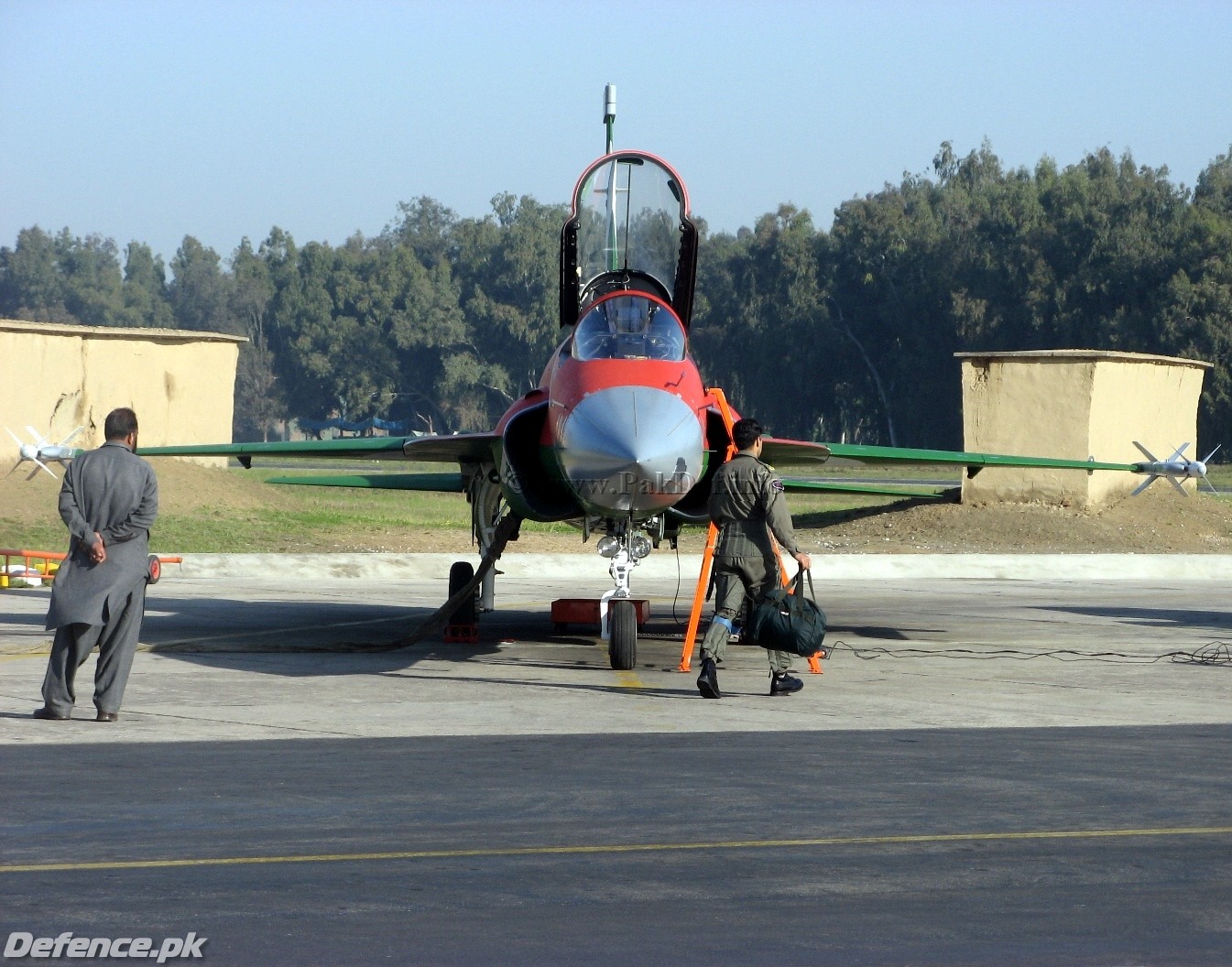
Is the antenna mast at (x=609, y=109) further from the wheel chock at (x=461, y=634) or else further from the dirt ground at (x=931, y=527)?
the dirt ground at (x=931, y=527)

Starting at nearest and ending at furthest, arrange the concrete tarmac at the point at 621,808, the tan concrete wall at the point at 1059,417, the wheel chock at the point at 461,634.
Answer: the concrete tarmac at the point at 621,808 < the wheel chock at the point at 461,634 < the tan concrete wall at the point at 1059,417

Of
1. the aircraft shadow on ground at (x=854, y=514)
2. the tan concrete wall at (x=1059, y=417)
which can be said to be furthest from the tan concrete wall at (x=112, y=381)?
the tan concrete wall at (x=1059, y=417)

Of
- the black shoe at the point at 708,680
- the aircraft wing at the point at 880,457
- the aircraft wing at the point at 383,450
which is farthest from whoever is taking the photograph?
the aircraft wing at the point at 880,457

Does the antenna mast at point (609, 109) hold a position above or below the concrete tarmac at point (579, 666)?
above

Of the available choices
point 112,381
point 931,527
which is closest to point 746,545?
point 931,527

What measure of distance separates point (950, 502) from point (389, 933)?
92.9ft

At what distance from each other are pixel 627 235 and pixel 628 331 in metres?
1.96

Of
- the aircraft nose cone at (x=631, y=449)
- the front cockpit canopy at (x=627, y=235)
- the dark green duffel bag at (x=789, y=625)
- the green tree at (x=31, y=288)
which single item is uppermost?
the green tree at (x=31, y=288)

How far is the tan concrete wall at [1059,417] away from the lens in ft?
103

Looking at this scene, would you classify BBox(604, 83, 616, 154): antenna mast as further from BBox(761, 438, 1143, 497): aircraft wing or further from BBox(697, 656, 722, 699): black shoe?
BBox(697, 656, 722, 699): black shoe

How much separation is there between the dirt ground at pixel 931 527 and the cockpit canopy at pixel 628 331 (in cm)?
1510

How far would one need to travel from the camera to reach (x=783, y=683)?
1159 cm

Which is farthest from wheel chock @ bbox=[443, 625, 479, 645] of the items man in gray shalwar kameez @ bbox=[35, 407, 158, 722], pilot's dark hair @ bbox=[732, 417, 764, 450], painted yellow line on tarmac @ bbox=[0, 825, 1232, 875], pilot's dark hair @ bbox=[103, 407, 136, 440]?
painted yellow line on tarmac @ bbox=[0, 825, 1232, 875]
